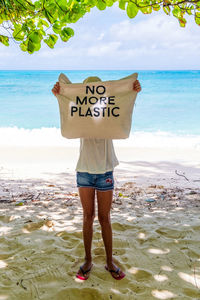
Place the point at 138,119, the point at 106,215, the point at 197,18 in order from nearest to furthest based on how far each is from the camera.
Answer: the point at 106,215
the point at 197,18
the point at 138,119

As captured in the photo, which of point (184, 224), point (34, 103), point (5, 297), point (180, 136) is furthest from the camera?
point (34, 103)

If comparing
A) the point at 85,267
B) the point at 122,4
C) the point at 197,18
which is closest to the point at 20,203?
the point at 85,267

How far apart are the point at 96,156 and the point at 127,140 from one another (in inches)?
407

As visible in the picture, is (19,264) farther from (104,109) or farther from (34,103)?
(34,103)

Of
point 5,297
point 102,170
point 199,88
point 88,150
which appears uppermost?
point 199,88

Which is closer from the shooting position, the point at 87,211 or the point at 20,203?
the point at 87,211

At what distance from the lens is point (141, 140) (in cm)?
1359

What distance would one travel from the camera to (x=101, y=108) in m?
2.46

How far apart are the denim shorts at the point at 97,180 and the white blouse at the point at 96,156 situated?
0.05 meters

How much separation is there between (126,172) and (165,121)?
12.9 metres

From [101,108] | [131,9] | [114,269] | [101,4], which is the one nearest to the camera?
[101,108]

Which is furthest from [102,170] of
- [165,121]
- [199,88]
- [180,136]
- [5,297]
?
[199,88]

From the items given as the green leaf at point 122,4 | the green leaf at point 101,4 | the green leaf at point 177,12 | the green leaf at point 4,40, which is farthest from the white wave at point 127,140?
the green leaf at point 122,4

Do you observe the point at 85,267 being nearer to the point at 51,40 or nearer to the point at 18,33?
the point at 51,40
